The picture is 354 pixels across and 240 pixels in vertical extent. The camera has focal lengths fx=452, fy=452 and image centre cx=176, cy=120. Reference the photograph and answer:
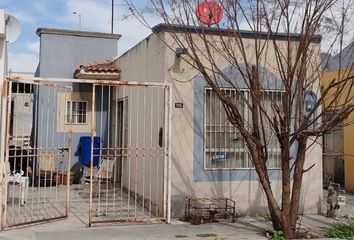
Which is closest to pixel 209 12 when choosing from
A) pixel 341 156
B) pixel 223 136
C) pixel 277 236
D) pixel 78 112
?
pixel 223 136

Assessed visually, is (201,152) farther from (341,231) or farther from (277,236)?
(341,231)

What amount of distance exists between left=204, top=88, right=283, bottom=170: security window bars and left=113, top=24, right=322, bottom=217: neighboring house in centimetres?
2

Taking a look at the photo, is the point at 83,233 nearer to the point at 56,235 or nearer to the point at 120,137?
the point at 56,235

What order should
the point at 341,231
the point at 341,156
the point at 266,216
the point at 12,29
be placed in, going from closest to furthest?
the point at 341,231 → the point at 12,29 → the point at 266,216 → the point at 341,156

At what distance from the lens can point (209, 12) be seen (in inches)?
306

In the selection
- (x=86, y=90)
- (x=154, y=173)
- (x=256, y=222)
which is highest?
(x=86, y=90)

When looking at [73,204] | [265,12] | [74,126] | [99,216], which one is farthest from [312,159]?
[74,126]

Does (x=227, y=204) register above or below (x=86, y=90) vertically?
below

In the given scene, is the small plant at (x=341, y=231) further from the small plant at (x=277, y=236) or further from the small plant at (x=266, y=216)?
the small plant at (x=266, y=216)

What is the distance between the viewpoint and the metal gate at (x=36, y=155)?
26.8 ft

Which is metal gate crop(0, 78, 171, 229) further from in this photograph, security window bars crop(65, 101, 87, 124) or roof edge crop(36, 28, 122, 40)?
roof edge crop(36, 28, 122, 40)

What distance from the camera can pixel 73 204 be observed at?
10039mm

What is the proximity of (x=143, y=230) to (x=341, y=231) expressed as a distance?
11.0 feet

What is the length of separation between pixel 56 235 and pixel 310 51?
5420 mm
